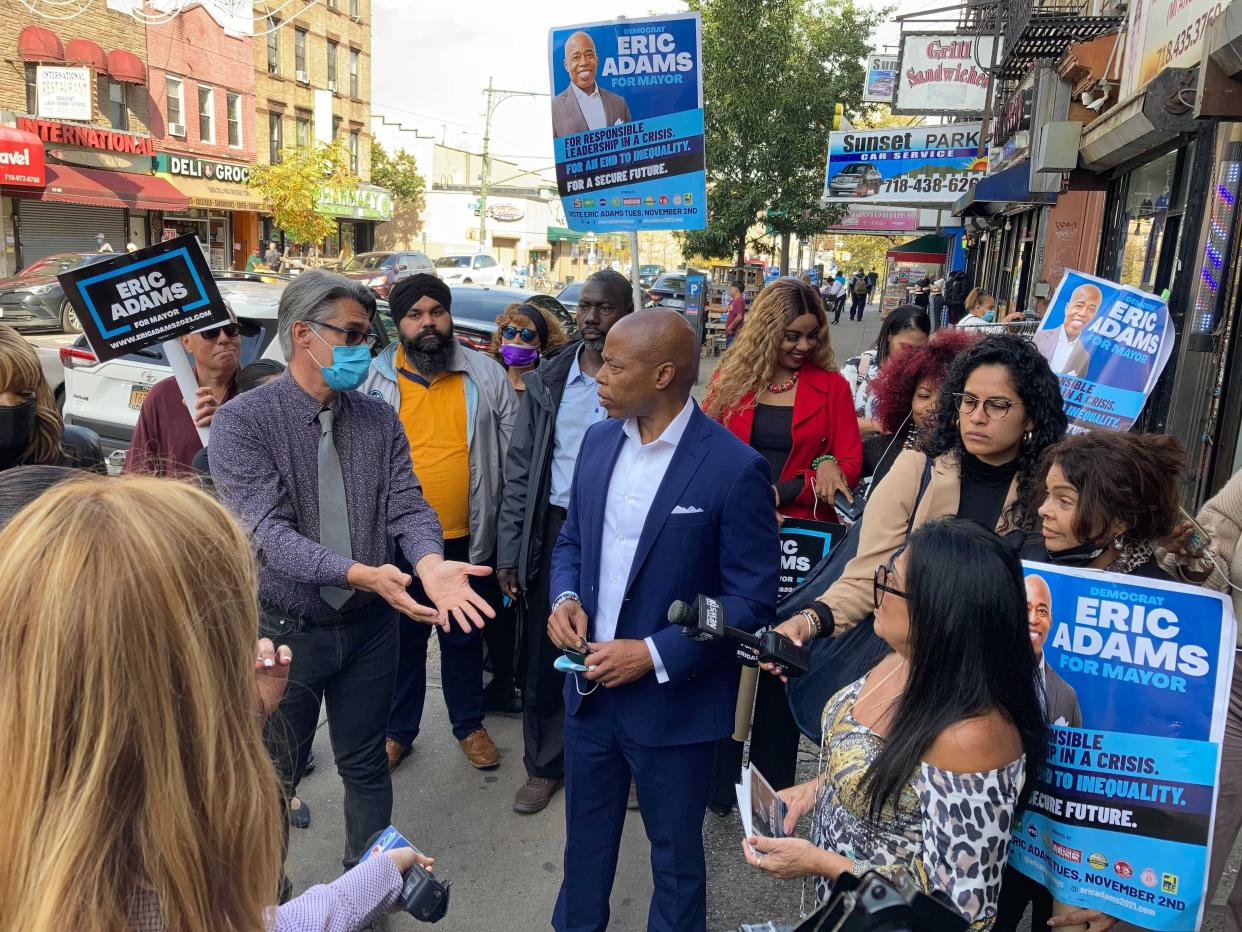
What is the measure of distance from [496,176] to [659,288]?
55.7 metres

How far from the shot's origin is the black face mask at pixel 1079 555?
2.55 m

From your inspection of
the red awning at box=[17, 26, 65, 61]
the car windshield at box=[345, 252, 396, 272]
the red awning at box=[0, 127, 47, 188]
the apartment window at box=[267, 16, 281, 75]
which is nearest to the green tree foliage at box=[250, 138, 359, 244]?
the car windshield at box=[345, 252, 396, 272]

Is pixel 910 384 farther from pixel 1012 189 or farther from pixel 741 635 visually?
pixel 1012 189

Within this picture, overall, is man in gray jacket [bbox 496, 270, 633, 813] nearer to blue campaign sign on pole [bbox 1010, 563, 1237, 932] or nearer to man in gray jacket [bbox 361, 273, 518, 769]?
man in gray jacket [bbox 361, 273, 518, 769]

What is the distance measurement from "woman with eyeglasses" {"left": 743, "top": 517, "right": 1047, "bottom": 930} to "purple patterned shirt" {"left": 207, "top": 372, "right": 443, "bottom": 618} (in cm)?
147

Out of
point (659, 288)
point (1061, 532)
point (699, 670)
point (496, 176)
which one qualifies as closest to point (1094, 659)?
point (1061, 532)

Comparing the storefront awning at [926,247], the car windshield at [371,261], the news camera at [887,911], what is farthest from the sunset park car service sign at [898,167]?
the car windshield at [371,261]

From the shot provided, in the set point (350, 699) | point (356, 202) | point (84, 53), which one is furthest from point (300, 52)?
point (350, 699)

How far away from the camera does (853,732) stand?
83.3 inches

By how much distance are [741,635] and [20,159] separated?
26.4 metres

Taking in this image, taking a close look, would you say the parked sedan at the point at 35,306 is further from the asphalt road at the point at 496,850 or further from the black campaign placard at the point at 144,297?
the asphalt road at the point at 496,850

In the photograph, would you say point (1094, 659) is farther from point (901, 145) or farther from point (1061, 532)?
point (901, 145)

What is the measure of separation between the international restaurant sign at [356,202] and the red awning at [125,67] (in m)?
7.01

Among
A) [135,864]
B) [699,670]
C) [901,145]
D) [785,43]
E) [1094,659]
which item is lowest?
[699,670]
